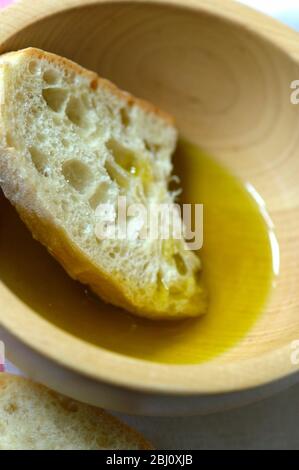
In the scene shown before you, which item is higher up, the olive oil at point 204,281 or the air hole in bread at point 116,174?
the air hole in bread at point 116,174

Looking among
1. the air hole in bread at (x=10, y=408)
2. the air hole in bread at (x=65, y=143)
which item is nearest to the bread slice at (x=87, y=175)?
the air hole in bread at (x=65, y=143)

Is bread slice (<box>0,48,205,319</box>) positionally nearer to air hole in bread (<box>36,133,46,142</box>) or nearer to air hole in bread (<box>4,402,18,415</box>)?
air hole in bread (<box>36,133,46,142</box>)

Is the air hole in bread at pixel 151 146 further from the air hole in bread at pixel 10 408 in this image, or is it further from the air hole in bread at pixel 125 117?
the air hole in bread at pixel 10 408

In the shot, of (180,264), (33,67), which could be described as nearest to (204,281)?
(180,264)

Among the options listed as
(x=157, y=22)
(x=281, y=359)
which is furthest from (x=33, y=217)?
(x=157, y=22)

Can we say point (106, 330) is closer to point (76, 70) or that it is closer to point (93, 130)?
point (93, 130)

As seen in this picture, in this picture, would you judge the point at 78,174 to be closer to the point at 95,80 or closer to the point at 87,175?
the point at 87,175

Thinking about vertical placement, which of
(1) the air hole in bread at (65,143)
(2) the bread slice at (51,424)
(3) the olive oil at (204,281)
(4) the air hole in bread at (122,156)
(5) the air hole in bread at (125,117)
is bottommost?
(2) the bread slice at (51,424)

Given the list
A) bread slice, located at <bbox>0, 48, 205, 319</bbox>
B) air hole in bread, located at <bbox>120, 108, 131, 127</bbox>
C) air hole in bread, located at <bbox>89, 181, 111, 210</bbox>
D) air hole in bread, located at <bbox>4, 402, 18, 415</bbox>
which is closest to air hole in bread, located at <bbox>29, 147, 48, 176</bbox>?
bread slice, located at <bbox>0, 48, 205, 319</bbox>
